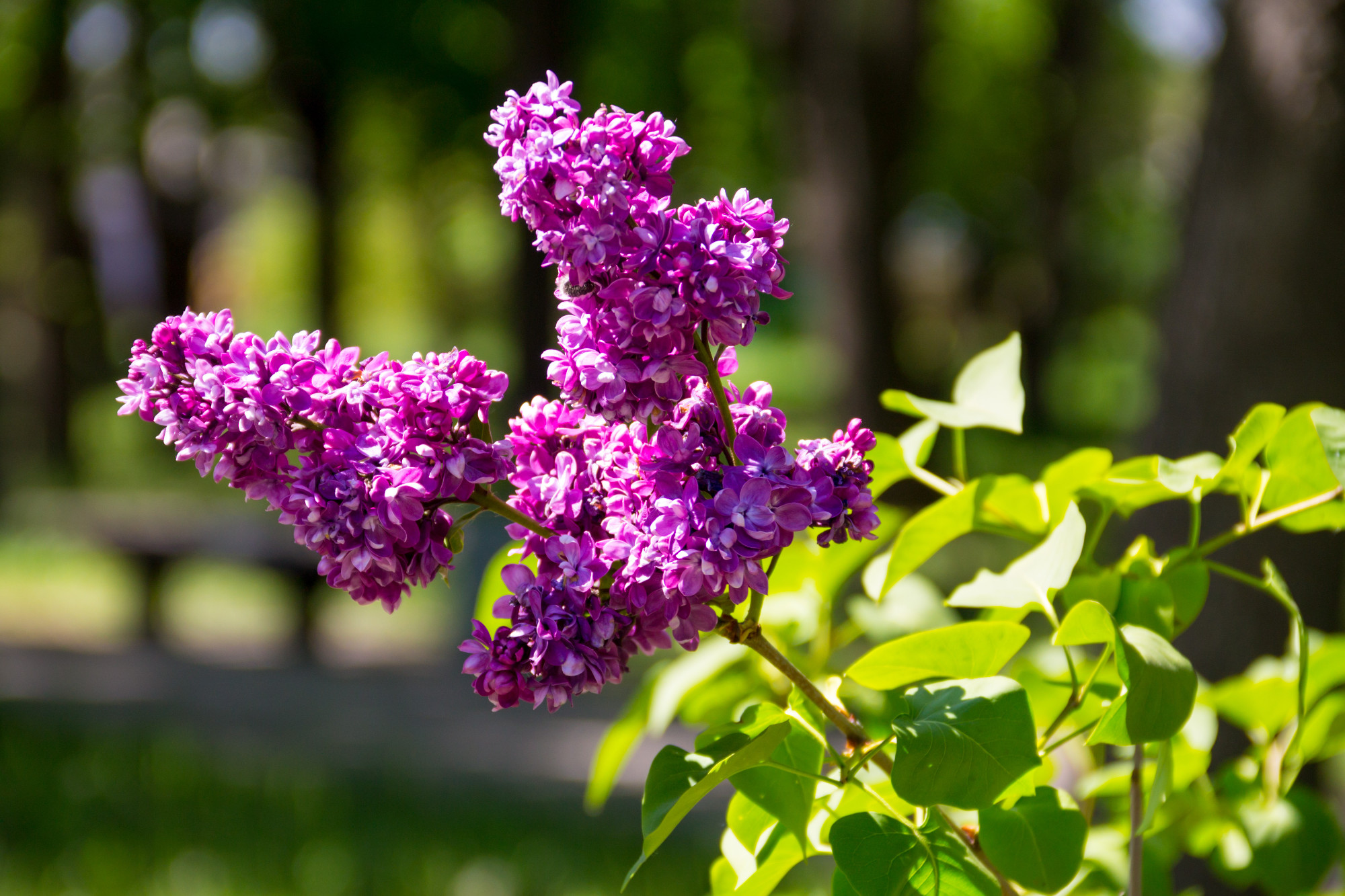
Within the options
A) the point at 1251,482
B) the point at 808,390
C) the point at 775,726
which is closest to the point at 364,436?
the point at 775,726

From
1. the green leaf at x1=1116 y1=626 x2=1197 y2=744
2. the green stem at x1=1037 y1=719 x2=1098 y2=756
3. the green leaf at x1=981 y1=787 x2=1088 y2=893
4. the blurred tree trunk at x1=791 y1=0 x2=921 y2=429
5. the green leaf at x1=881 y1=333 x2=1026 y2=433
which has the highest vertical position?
the blurred tree trunk at x1=791 y1=0 x2=921 y2=429

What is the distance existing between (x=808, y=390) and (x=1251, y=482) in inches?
824

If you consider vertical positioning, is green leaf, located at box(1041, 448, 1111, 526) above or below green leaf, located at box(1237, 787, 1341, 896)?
above

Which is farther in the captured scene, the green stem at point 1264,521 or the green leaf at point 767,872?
the green stem at point 1264,521

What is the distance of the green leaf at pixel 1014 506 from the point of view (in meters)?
0.95

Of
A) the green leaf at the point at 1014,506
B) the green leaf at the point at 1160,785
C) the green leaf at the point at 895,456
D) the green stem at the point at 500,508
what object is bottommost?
the green leaf at the point at 1160,785

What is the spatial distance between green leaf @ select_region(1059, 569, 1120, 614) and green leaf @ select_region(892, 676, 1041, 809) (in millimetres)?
203

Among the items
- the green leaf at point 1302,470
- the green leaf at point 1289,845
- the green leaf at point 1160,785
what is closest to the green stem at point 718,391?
the green leaf at point 1160,785

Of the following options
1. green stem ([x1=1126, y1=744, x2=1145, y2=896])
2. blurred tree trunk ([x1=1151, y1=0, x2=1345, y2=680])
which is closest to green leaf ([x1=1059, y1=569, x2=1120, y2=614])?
green stem ([x1=1126, y1=744, x2=1145, y2=896])

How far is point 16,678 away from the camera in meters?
6.91

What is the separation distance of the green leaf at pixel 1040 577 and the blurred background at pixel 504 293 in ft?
2.12

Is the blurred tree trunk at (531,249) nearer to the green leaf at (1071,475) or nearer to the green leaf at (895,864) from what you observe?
the green leaf at (1071,475)

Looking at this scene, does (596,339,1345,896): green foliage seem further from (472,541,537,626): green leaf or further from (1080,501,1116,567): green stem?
(472,541,537,626): green leaf

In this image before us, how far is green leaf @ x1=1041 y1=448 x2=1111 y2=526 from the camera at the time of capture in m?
0.93
